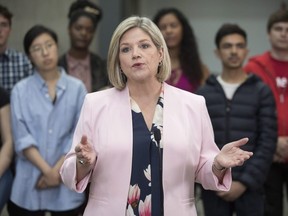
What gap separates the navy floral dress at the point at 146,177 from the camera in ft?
7.35

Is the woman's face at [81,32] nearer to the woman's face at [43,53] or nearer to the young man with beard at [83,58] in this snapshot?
the young man with beard at [83,58]

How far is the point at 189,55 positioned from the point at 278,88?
2.40ft

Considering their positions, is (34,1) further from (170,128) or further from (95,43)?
(170,128)

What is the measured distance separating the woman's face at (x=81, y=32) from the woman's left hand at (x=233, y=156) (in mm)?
2232

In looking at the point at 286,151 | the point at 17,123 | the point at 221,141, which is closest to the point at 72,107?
the point at 17,123

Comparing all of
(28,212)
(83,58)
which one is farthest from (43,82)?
(28,212)

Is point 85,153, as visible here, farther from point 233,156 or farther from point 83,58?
point 83,58

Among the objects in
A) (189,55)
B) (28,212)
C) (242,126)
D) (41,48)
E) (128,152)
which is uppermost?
(41,48)

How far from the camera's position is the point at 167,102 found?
7.71 ft

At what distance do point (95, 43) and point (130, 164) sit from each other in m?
3.40

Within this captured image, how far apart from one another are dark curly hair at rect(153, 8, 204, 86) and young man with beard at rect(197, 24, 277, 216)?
0.48 metres

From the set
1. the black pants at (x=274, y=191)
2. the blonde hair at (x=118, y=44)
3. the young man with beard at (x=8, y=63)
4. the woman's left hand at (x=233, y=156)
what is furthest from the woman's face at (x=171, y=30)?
the woman's left hand at (x=233, y=156)

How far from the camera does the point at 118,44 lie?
2.36m

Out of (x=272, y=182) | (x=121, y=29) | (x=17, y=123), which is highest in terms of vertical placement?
(x=121, y=29)
